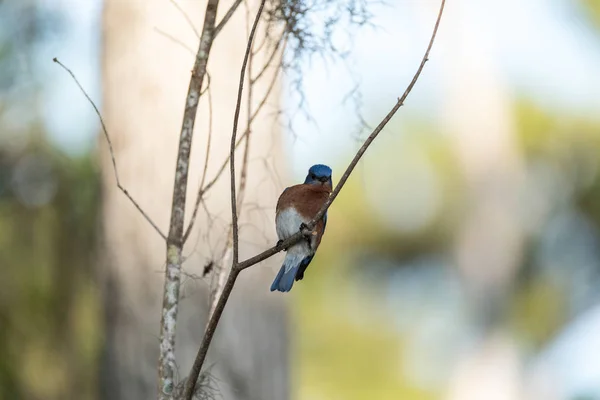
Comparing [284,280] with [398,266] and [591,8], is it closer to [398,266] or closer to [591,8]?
[591,8]

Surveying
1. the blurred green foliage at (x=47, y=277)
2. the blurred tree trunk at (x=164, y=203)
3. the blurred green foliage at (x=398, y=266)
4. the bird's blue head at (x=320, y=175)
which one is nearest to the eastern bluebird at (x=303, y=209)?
the bird's blue head at (x=320, y=175)

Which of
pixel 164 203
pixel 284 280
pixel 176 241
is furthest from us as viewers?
pixel 164 203

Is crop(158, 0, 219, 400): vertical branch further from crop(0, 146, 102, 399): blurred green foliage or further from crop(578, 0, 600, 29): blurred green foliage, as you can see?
crop(578, 0, 600, 29): blurred green foliage

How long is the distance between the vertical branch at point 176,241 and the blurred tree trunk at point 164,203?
1555 millimetres

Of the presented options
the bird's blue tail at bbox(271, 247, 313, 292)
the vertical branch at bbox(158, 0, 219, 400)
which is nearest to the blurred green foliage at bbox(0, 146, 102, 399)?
the bird's blue tail at bbox(271, 247, 313, 292)

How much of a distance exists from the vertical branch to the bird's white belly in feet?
3.32

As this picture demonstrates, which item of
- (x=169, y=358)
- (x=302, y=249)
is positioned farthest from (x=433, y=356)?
(x=169, y=358)

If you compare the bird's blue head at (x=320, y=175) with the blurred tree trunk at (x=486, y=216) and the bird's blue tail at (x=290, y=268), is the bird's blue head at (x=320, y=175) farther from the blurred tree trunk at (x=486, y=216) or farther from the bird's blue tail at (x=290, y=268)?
the blurred tree trunk at (x=486, y=216)

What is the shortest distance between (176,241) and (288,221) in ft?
3.42

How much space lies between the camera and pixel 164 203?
12.7 feet

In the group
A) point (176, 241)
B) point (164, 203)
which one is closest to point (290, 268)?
point (176, 241)

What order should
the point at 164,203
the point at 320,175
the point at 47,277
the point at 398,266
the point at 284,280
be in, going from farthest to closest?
1. the point at 398,266
2. the point at 47,277
3. the point at 164,203
4. the point at 320,175
5. the point at 284,280

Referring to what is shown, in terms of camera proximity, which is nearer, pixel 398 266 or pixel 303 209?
pixel 303 209

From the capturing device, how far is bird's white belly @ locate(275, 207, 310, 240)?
3125 mm
